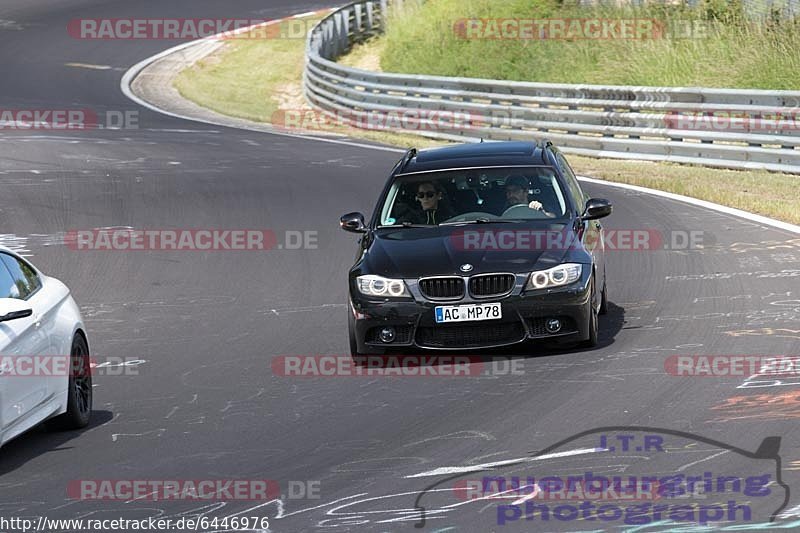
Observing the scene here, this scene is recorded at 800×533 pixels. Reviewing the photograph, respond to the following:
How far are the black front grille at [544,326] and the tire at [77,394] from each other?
3.19m

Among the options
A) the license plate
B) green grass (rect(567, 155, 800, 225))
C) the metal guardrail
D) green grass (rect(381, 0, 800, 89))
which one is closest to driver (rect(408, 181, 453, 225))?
the license plate

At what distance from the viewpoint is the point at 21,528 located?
7.11 m

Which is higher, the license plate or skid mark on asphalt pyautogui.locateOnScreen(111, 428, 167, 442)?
the license plate

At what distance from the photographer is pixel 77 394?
31.4ft

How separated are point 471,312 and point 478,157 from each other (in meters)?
2.22

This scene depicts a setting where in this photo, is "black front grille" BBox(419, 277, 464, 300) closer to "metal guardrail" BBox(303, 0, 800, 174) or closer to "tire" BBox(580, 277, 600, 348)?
"tire" BBox(580, 277, 600, 348)

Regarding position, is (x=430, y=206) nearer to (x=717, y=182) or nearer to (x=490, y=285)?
(x=490, y=285)

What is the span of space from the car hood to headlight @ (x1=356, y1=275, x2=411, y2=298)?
0.18 feet

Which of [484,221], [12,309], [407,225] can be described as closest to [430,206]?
[407,225]

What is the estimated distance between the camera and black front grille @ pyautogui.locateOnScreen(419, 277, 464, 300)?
1092 cm

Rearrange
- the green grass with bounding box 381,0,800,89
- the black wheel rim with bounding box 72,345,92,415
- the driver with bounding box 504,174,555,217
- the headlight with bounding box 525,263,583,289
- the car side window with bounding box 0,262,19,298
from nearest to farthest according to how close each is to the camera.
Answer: the car side window with bounding box 0,262,19,298
the black wheel rim with bounding box 72,345,92,415
the headlight with bounding box 525,263,583,289
the driver with bounding box 504,174,555,217
the green grass with bounding box 381,0,800,89

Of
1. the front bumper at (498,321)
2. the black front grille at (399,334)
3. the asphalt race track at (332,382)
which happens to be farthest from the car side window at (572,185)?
the black front grille at (399,334)

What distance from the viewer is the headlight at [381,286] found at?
433 inches

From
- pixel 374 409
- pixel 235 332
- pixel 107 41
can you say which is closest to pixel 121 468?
pixel 374 409
